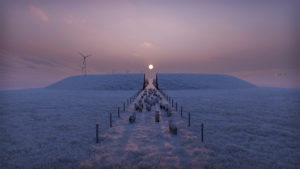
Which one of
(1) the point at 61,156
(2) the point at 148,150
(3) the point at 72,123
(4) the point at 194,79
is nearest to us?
(1) the point at 61,156

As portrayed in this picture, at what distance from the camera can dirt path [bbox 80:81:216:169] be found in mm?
7505

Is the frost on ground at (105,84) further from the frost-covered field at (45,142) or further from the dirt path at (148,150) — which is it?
the dirt path at (148,150)

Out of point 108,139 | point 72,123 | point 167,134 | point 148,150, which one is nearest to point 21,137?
point 72,123

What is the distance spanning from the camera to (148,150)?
29.2 ft

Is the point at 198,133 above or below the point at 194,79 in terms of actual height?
below

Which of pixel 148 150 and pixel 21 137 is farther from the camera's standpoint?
pixel 21 137

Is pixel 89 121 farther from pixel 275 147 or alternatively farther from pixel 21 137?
pixel 275 147

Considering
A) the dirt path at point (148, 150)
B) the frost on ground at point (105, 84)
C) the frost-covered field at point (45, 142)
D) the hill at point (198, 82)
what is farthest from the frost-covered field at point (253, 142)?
the frost on ground at point (105, 84)

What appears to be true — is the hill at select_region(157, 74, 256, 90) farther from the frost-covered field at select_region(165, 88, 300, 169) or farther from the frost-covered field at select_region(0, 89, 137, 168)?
the frost-covered field at select_region(0, 89, 137, 168)

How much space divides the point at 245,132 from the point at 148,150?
802cm

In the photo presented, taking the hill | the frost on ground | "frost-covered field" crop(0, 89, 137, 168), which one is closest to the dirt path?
"frost-covered field" crop(0, 89, 137, 168)

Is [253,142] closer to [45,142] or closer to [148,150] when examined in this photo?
[148,150]

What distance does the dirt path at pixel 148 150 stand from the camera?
751 centimetres

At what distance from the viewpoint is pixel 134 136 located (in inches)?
440
